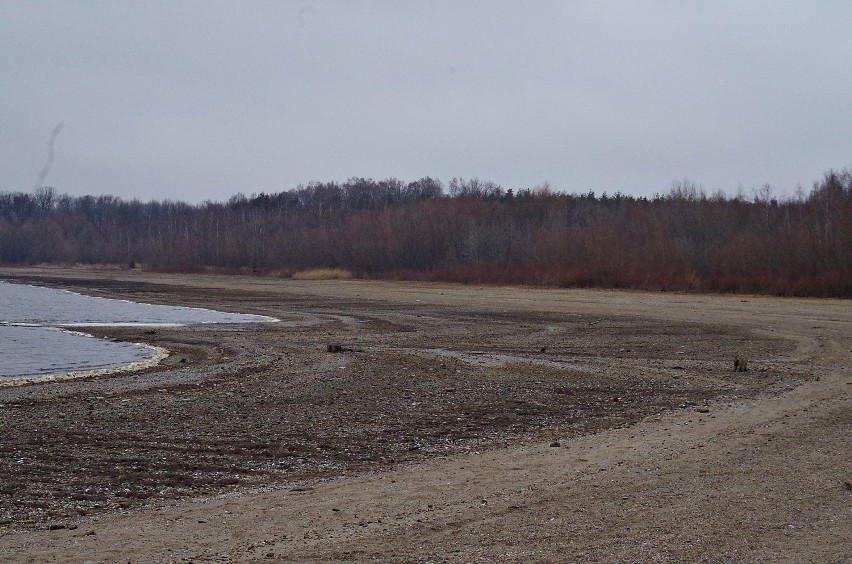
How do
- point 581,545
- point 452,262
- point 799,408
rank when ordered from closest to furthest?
1. point 581,545
2. point 799,408
3. point 452,262

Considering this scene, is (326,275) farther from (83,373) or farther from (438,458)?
(438,458)

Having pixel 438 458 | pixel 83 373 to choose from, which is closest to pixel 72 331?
pixel 83 373

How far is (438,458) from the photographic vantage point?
10.2 m

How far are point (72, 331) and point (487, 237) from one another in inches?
2585

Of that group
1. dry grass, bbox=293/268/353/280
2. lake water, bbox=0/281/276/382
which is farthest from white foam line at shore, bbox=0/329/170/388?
dry grass, bbox=293/268/353/280

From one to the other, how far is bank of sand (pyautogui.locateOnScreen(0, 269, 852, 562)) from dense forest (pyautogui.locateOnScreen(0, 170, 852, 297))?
36.4 metres

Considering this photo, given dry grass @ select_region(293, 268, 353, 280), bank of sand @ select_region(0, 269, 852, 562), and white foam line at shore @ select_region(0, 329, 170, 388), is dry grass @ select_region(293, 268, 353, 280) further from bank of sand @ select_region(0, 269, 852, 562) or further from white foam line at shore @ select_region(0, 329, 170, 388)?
bank of sand @ select_region(0, 269, 852, 562)

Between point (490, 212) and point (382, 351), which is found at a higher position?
point (490, 212)

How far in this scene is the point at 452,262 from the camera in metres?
91.5

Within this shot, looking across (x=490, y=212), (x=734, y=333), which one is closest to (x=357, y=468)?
(x=734, y=333)

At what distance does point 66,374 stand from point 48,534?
1246 cm

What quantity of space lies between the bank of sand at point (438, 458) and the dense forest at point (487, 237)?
3638cm

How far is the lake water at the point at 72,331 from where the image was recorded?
800 inches

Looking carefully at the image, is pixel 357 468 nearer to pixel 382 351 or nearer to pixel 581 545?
pixel 581 545
